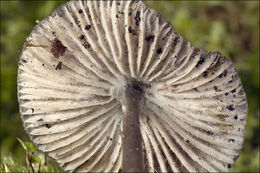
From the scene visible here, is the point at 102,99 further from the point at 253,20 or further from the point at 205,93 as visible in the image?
the point at 253,20

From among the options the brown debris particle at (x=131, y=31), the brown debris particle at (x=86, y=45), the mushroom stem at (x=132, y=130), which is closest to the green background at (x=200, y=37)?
the mushroom stem at (x=132, y=130)

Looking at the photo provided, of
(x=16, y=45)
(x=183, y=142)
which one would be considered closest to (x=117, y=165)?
(x=183, y=142)

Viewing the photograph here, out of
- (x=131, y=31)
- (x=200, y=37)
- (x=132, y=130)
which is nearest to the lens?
(x=131, y=31)

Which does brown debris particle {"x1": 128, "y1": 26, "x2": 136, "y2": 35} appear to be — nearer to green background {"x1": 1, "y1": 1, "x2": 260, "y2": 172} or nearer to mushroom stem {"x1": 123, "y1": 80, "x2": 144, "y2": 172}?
mushroom stem {"x1": 123, "y1": 80, "x2": 144, "y2": 172}

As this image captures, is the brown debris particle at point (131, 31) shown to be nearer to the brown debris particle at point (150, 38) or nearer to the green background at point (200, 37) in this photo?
the brown debris particle at point (150, 38)

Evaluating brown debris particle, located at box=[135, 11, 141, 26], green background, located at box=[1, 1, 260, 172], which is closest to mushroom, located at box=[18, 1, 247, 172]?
brown debris particle, located at box=[135, 11, 141, 26]

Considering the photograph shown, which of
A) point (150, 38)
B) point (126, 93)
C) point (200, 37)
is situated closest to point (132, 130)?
point (126, 93)

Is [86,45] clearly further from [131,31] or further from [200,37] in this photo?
[200,37]
